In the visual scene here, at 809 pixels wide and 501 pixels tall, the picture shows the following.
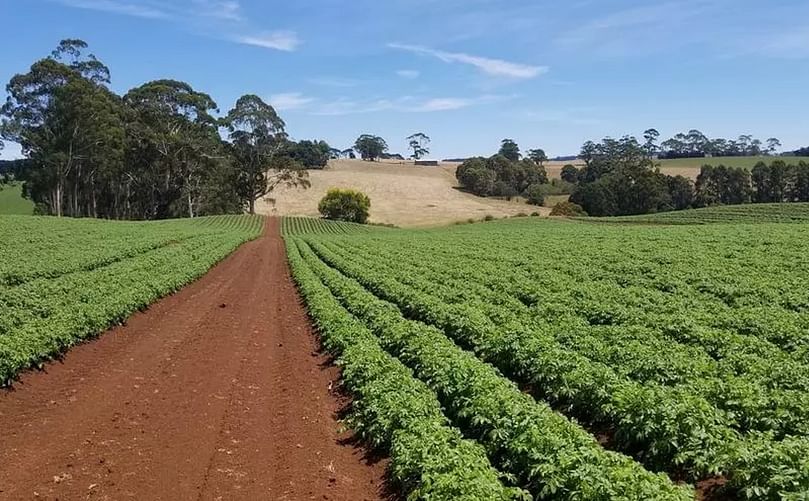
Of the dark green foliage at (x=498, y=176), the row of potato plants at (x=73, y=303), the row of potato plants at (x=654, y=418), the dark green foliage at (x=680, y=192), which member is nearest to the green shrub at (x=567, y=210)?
the dark green foliage at (x=680, y=192)

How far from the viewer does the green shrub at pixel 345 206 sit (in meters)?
103

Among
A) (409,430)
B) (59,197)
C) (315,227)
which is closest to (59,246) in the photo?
(409,430)

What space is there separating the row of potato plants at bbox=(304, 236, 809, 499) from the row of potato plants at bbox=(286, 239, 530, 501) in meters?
2.01

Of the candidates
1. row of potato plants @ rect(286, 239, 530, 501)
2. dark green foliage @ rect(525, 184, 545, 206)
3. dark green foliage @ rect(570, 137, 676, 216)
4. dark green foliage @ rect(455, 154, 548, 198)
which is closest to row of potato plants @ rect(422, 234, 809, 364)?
row of potato plants @ rect(286, 239, 530, 501)

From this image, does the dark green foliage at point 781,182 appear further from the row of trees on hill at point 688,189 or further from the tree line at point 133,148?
the tree line at point 133,148

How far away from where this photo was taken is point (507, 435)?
852cm

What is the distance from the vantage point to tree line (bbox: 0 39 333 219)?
245ft

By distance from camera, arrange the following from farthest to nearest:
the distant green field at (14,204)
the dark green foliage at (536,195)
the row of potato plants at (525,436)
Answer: the dark green foliage at (536,195) < the distant green field at (14,204) < the row of potato plants at (525,436)

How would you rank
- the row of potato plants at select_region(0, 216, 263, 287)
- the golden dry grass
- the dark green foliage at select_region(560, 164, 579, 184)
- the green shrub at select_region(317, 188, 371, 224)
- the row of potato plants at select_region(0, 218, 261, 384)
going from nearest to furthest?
the row of potato plants at select_region(0, 218, 261, 384), the row of potato plants at select_region(0, 216, 263, 287), the green shrub at select_region(317, 188, 371, 224), the golden dry grass, the dark green foliage at select_region(560, 164, 579, 184)

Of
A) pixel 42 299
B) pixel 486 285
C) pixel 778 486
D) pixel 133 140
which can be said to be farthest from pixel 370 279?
pixel 133 140

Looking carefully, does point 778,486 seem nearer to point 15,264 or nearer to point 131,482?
point 131,482

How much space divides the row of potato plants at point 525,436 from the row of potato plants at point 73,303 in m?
7.51

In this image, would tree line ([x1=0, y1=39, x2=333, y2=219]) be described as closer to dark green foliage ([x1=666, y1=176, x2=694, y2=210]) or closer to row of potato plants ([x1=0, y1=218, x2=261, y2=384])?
row of potato plants ([x1=0, y1=218, x2=261, y2=384])

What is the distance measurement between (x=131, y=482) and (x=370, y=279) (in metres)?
17.0
